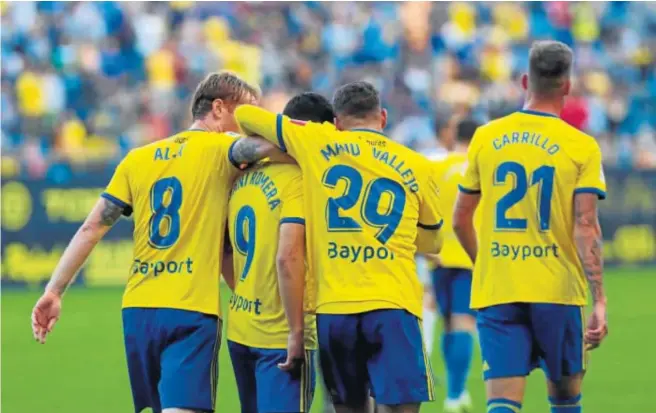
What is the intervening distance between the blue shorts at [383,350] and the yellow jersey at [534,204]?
70cm

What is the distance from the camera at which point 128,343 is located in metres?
6.78

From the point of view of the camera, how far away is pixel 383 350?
6.50 m

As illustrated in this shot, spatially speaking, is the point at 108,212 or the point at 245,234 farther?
the point at 108,212

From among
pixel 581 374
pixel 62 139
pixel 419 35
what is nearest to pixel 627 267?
pixel 419 35

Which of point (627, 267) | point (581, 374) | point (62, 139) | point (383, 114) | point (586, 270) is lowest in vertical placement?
point (581, 374)

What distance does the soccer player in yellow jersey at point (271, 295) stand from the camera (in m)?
6.36

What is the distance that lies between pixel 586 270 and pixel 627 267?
15.4 meters

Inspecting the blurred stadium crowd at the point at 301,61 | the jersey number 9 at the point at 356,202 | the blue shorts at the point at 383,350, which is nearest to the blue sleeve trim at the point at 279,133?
the jersey number 9 at the point at 356,202

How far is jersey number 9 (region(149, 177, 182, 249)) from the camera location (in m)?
6.73

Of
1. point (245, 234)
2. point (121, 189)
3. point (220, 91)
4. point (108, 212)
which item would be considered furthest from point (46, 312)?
point (220, 91)

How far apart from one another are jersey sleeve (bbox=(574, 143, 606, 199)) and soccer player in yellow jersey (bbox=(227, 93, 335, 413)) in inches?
55.2

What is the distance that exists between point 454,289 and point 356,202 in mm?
4330

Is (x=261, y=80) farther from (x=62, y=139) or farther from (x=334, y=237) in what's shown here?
(x=334, y=237)

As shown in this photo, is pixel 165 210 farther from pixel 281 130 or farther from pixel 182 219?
pixel 281 130
